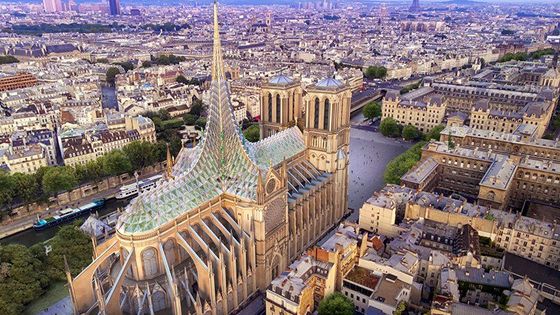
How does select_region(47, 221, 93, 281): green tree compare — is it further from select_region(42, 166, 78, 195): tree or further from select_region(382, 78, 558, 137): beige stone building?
select_region(382, 78, 558, 137): beige stone building

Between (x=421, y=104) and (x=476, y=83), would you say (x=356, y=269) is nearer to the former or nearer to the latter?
(x=421, y=104)

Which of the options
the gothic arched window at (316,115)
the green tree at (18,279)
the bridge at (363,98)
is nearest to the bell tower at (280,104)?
the gothic arched window at (316,115)

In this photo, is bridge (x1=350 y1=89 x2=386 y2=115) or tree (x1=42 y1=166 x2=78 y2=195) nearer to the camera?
tree (x1=42 y1=166 x2=78 y2=195)

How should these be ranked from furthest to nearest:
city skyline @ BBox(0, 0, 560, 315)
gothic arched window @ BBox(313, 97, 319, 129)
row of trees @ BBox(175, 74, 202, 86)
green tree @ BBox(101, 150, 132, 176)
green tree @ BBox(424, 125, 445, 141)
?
row of trees @ BBox(175, 74, 202, 86) < green tree @ BBox(424, 125, 445, 141) < green tree @ BBox(101, 150, 132, 176) < gothic arched window @ BBox(313, 97, 319, 129) < city skyline @ BBox(0, 0, 560, 315)

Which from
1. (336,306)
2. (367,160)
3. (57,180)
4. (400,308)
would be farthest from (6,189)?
(367,160)

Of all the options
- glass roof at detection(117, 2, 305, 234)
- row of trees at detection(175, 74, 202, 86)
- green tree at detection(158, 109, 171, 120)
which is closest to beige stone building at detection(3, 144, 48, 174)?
green tree at detection(158, 109, 171, 120)

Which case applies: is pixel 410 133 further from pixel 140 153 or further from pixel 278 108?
pixel 140 153

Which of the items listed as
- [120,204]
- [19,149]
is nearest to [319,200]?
[120,204]

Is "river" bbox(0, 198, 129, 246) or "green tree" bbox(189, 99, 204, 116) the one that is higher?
"green tree" bbox(189, 99, 204, 116)

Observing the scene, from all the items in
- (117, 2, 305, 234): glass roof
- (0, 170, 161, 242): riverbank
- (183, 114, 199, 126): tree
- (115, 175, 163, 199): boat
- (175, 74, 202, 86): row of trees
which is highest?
(117, 2, 305, 234): glass roof
